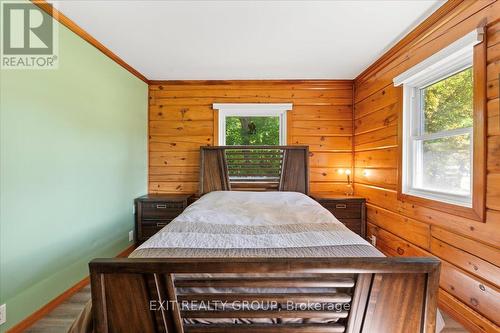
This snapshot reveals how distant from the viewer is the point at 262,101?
3236mm

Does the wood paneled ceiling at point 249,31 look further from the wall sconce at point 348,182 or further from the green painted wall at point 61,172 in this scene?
the wall sconce at point 348,182

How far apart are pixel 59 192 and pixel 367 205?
3222 mm

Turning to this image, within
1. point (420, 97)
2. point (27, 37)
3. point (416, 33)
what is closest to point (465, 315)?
point (420, 97)

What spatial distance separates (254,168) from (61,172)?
2.03 m

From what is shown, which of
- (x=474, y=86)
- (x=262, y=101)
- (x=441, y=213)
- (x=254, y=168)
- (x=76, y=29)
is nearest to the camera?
(x=474, y=86)

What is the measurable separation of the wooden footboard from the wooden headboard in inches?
84.1

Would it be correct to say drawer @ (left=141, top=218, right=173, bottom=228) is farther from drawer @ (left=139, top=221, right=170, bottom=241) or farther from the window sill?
the window sill

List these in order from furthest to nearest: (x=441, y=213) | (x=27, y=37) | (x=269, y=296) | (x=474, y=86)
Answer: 1. (x=441, y=213)
2. (x=27, y=37)
3. (x=474, y=86)
4. (x=269, y=296)

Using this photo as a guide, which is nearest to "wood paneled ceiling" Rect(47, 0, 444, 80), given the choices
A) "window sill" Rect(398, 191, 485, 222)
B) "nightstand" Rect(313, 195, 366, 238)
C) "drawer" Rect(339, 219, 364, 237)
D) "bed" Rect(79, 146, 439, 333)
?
"window sill" Rect(398, 191, 485, 222)

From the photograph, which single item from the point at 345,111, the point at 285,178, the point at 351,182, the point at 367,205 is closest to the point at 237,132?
the point at 285,178

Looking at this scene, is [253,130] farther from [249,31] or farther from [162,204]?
[162,204]

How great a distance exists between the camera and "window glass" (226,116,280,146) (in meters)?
3.32

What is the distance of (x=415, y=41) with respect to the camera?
2.05 meters

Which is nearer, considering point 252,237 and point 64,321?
point 252,237
